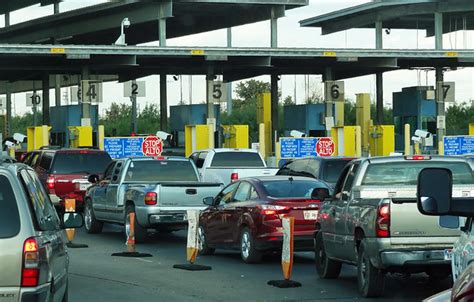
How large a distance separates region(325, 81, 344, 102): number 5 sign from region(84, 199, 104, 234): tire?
2425 cm

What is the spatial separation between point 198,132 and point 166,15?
7.08 meters

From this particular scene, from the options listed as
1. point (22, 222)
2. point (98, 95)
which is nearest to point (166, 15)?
point (98, 95)

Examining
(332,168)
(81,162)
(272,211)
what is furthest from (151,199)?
(81,162)

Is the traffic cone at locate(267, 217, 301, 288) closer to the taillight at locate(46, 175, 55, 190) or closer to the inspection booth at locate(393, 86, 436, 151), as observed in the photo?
the taillight at locate(46, 175, 55, 190)

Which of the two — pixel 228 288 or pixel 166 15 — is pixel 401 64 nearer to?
pixel 166 15

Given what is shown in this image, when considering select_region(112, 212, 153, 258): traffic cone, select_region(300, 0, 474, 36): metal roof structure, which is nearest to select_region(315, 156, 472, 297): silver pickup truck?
select_region(112, 212, 153, 258): traffic cone

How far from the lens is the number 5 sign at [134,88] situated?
58.8 metres

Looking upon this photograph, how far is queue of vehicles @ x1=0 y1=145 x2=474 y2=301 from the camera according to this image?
536 inches

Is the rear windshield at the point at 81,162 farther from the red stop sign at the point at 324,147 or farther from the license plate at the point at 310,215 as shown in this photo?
the red stop sign at the point at 324,147

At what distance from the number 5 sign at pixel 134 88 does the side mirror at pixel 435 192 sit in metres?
53.1

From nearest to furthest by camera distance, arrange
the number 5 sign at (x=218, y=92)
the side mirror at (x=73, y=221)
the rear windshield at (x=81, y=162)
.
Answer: the side mirror at (x=73, y=221), the rear windshield at (x=81, y=162), the number 5 sign at (x=218, y=92)

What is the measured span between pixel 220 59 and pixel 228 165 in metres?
12.2

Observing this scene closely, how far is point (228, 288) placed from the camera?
618 inches

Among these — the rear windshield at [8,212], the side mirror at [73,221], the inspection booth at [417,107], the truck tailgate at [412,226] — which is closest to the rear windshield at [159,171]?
the truck tailgate at [412,226]
